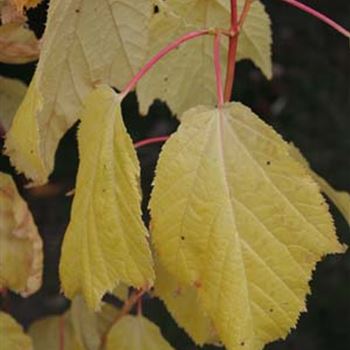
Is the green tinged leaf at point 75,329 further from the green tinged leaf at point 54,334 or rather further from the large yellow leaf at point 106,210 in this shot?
the large yellow leaf at point 106,210

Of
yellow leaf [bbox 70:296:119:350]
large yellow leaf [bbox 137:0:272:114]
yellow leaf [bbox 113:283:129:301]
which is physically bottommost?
yellow leaf [bbox 70:296:119:350]

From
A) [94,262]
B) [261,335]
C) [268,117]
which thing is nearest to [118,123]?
[94,262]

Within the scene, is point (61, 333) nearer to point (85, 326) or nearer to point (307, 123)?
point (85, 326)

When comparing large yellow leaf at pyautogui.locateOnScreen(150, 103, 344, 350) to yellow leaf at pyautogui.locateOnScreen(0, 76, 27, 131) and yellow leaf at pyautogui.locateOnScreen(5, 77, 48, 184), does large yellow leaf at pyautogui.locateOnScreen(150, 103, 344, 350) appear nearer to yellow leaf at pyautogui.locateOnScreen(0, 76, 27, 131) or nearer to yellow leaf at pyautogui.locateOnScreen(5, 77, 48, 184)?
yellow leaf at pyautogui.locateOnScreen(5, 77, 48, 184)

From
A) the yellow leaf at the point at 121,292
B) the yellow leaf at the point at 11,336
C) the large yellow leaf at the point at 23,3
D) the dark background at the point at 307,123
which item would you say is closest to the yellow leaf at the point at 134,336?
the yellow leaf at the point at 121,292

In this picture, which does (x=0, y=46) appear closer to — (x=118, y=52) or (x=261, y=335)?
(x=118, y=52)

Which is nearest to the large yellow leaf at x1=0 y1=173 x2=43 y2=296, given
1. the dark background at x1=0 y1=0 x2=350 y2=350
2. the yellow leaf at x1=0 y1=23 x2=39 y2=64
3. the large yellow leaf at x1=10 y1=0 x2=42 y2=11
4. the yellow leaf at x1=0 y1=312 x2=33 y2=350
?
the yellow leaf at x1=0 y1=312 x2=33 y2=350

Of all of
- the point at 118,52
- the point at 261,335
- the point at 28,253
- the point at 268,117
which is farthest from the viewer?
the point at 268,117
